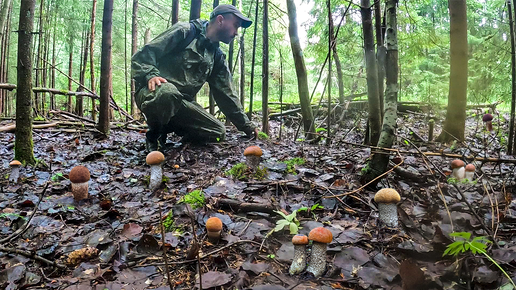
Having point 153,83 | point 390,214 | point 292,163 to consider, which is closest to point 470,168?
point 390,214

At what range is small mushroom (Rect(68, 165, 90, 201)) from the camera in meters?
3.11

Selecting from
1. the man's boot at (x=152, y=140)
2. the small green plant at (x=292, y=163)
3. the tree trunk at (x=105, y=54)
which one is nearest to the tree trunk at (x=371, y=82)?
the small green plant at (x=292, y=163)

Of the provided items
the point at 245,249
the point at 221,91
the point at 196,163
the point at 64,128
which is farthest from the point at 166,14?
the point at 245,249

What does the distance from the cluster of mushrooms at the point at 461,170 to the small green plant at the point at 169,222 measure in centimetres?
301

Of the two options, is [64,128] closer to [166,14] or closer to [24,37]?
[24,37]

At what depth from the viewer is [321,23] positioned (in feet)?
27.0

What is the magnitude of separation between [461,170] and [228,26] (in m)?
3.89

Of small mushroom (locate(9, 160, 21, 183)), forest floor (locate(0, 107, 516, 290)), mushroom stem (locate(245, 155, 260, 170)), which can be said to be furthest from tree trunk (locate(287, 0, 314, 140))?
small mushroom (locate(9, 160, 21, 183))

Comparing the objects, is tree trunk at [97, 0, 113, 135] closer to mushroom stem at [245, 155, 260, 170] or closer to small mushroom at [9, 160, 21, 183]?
small mushroom at [9, 160, 21, 183]

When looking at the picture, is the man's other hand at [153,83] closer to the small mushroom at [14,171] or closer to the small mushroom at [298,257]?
the small mushroom at [14,171]

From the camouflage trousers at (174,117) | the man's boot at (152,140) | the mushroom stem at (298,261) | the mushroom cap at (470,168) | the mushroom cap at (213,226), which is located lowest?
the mushroom stem at (298,261)

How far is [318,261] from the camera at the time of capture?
1.83 m

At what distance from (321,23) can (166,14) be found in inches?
390

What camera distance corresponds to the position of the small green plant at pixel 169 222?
8.18 ft
